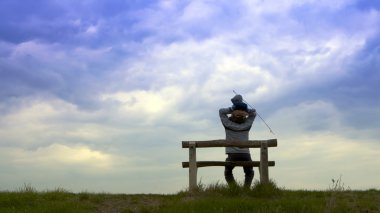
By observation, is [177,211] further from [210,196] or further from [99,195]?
[99,195]

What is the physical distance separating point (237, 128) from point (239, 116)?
1.08 ft

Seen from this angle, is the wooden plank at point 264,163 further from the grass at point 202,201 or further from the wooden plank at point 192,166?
the wooden plank at point 192,166

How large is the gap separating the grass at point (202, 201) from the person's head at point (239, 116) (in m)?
1.83

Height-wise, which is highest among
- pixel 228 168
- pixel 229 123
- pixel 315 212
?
pixel 229 123

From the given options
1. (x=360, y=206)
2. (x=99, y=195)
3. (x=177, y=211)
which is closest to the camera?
(x=177, y=211)

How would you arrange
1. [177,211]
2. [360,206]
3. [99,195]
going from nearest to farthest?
[177,211]
[360,206]
[99,195]

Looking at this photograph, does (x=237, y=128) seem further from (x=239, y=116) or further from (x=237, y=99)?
(x=237, y=99)

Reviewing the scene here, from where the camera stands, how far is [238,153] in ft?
51.4

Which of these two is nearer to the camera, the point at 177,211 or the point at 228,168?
the point at 177,211

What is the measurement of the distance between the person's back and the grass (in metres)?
0.85

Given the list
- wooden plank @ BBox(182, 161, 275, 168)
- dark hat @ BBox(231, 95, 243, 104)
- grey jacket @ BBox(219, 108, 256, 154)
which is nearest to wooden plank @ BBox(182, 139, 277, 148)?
grey jacket @ BBox(219, 108, 256, 154)

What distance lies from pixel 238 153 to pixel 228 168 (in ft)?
1.65

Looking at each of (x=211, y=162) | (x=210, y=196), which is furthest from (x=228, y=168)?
(x=210, y=196)

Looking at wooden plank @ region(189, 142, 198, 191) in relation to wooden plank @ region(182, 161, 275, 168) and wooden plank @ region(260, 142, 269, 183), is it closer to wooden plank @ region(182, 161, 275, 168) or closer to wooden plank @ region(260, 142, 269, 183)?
wooden plank @ region(182, 161, 275, 168)
